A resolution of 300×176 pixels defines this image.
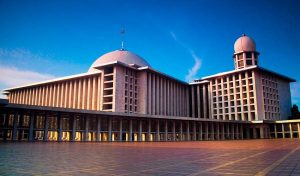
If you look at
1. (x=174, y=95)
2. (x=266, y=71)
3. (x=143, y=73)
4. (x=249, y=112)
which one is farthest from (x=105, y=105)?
(x=266, y=71)

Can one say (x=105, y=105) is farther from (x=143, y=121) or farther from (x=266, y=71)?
(x=266, y=71)

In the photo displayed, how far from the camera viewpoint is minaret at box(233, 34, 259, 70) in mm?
93062

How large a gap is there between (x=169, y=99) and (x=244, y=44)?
33299 mm

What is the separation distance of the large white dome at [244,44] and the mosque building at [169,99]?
327mm

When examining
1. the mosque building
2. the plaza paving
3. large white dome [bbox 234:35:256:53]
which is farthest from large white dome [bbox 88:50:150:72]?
the plaza paving

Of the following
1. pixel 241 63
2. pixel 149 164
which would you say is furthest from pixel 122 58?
pixel 149 164

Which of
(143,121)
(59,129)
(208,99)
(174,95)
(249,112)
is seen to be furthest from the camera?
(208,99)

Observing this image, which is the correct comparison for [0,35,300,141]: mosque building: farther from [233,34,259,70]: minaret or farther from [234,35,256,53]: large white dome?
[234,35,256,53]: large white dome

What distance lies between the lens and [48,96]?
90.1 m

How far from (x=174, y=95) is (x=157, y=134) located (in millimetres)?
31547

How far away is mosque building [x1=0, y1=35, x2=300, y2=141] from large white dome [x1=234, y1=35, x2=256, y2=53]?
1.07ft

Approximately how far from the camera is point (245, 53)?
9356 centimetres

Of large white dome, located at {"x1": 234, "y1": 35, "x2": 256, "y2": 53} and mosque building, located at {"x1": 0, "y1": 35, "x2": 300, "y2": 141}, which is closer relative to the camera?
mosque building, located at {"x1": 0, "y1": 35, "x2": 300, "y2": 141}

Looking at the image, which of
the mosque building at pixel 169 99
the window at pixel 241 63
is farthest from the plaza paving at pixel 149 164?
the window at pixel 241 63
